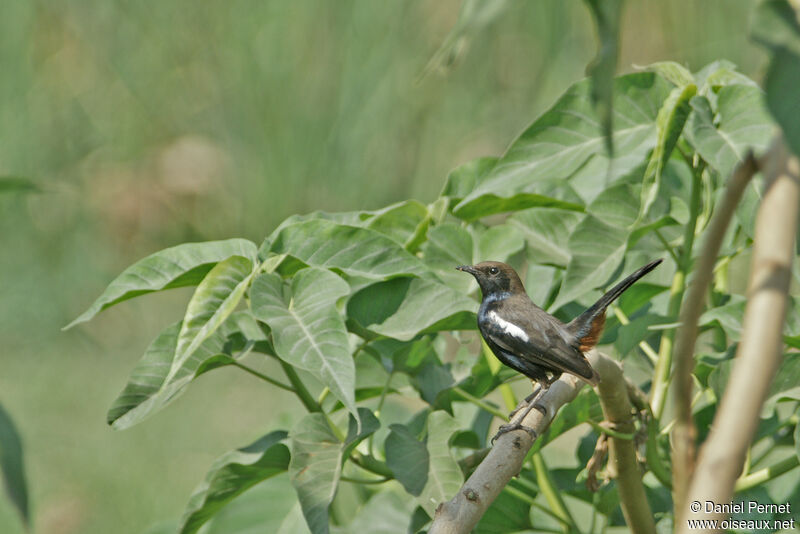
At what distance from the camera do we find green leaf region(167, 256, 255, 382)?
1.10 metres

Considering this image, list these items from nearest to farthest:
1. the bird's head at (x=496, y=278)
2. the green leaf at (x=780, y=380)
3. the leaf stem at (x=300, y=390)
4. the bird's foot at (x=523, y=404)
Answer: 1. the green leaf at (x=780, y=380)
2. the leaf stem at (x=300, y=390)
3. the bird's foot at (x=523, y=404)
4. the bird's head at (x=496, y=278)

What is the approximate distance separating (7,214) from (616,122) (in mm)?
4818

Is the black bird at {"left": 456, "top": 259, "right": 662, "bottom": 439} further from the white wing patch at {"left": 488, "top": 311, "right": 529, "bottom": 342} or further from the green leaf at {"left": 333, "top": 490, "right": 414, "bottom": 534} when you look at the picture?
the green leaf at {"left": 333, "top": 490, "right": 414, "bottom": 534}

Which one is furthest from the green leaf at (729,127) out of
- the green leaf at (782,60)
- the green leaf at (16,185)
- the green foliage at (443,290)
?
the green leaf at (16,185)

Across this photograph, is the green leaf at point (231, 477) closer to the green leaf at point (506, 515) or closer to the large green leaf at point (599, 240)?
the green leaf at point (506, 515)

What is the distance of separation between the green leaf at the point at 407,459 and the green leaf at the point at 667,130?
0.43 meters

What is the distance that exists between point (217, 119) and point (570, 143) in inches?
178

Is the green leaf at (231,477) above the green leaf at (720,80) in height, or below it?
below

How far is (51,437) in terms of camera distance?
4.20 meters

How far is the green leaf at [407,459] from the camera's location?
1164 millimetres

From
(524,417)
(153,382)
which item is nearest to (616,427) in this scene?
(524,417)

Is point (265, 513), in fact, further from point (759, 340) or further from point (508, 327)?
point (759, 340)

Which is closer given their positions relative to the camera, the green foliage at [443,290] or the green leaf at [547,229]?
the green foliage at [443,290]

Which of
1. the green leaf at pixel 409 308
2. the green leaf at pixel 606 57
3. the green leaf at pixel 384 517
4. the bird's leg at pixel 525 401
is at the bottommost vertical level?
the green leaf at pixel 384 517
